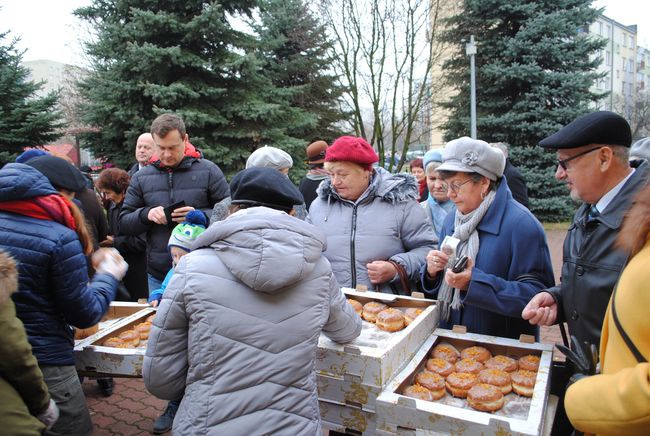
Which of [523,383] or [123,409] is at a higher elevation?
[523,383]

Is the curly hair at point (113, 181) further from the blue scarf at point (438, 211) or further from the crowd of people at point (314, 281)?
the blue scarf at point (438, 211)

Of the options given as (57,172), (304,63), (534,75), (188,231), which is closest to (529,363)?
(188,231)

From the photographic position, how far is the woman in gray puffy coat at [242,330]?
1.65 m

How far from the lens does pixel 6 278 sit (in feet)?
5.40

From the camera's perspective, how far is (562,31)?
44.5 feet

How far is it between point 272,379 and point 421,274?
4.44 feet

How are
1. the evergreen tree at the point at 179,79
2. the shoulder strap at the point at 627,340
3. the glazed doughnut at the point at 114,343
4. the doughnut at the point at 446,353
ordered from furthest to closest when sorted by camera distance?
1. the evergreen tree at the point at 179,79
2. the glazed doughnut at the point at 114,343
3. the doughnut at the point at 446,353
4. the shoulder strap at the point at 627,340

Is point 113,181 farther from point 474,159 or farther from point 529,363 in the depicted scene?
point 529,363

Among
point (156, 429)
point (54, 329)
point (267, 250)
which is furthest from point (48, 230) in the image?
point (156, 429)

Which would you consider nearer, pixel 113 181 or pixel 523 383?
pixel 523 383

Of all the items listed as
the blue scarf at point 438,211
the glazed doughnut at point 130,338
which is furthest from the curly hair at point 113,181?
the blue scarf at point 438,211

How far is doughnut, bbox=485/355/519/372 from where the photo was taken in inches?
80.6

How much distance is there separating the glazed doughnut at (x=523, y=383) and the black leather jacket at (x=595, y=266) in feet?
0.88

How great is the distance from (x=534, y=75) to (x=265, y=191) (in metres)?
13.6
